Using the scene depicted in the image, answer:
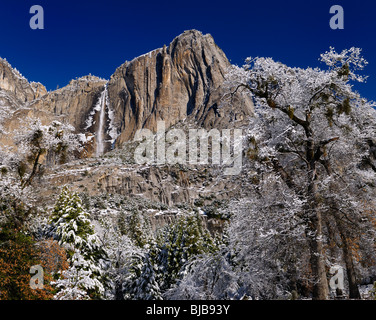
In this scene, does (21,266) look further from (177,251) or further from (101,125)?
(101,125)

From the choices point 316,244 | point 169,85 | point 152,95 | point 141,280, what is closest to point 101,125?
point 152,95

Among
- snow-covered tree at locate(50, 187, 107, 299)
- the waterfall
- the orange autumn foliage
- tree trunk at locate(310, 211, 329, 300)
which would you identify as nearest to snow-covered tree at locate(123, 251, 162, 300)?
snow-covered tree at locate(50, 187, 107, 299)

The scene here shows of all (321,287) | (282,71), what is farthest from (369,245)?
(282,71)

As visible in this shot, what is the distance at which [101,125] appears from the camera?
168375mm

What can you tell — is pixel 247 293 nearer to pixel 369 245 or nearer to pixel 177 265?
pixel 369 245

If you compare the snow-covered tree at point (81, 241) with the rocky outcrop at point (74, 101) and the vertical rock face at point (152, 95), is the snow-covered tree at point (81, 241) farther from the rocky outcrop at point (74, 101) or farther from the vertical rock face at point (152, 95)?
the rocky outcrop at point (74, 101)

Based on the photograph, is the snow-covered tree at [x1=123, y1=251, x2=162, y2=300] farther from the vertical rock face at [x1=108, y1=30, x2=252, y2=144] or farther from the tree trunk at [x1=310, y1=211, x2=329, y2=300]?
the vertical rock face at [x1=108, y1=30, x2=252, y2=144]

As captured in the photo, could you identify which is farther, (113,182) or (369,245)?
(113,182)

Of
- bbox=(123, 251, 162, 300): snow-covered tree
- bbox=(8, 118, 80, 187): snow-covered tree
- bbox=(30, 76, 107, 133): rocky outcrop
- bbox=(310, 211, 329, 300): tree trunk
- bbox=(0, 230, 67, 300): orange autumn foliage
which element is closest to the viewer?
bbox=(310, 211, 329, 300): tree trunk

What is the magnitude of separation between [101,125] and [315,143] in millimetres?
168716

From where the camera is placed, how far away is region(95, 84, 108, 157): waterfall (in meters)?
154

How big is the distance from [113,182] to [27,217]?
8078 cm

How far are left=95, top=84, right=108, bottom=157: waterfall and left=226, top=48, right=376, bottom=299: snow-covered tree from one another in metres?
148

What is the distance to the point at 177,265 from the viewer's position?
63.9 feet
